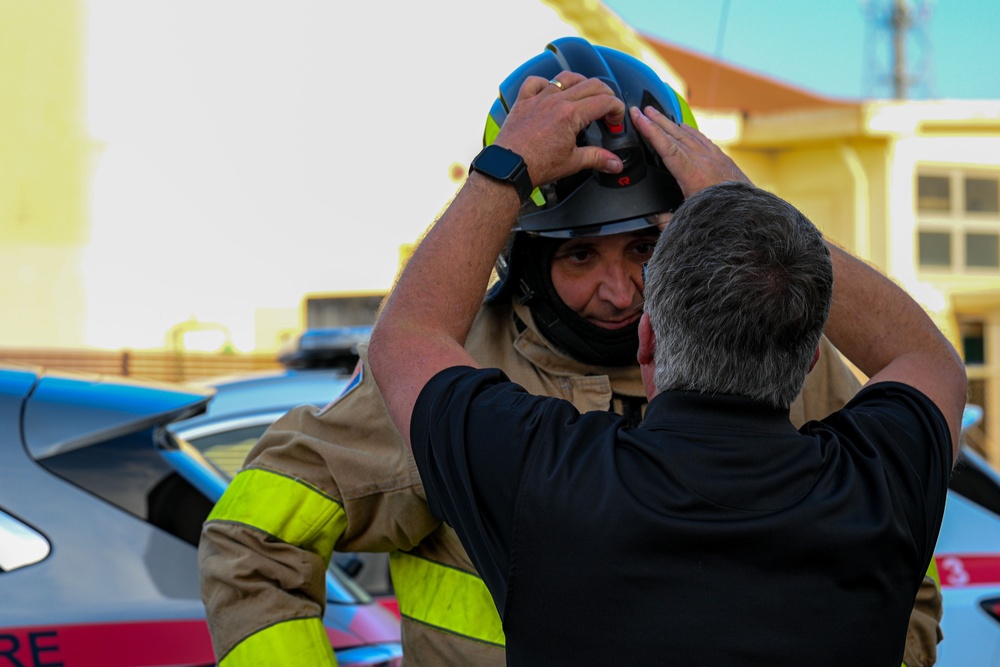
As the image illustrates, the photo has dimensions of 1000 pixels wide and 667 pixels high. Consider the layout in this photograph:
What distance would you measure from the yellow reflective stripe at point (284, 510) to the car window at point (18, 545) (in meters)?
0.59

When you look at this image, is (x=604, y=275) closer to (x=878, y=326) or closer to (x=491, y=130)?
(x=491, y=130)

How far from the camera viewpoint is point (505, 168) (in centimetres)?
183

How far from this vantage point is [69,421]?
2.61 metres

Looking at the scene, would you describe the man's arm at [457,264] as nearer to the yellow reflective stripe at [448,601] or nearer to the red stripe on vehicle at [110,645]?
the yellow reflective stripe at [448,601]

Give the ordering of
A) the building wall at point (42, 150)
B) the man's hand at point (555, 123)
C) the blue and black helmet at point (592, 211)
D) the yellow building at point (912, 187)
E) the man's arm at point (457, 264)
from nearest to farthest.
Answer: the man's arm at point (457, 264), the man's hand at point (555, 123), the blue and black helmet at point (592, 211), the yellow building at point (912, 187), the building wall at point (42, 150)

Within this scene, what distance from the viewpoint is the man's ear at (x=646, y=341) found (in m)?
1.71

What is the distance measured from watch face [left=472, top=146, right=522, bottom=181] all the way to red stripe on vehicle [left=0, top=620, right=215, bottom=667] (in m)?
1.28

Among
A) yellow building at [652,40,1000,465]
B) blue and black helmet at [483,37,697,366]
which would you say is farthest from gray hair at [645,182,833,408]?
yellow building at [652,40,1000,465]

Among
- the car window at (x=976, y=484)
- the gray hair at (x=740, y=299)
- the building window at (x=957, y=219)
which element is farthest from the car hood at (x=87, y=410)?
the building window at (x=957, y=219)

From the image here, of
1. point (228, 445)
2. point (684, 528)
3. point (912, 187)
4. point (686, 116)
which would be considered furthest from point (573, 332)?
point (912, 187)

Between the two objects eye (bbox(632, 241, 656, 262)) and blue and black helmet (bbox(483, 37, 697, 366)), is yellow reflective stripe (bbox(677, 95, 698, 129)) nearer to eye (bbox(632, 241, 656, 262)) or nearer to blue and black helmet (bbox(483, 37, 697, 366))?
blue and black helmet (bbox(483, 37, 697, 366))

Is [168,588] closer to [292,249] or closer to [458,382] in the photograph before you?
[458,382]

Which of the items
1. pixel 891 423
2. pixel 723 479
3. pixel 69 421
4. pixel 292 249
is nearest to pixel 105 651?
pixel 69 421

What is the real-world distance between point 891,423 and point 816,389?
583 millimetres
